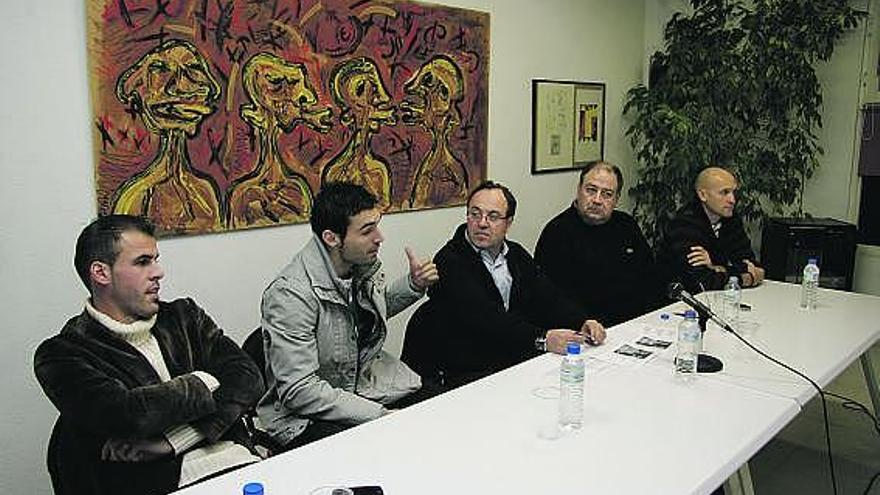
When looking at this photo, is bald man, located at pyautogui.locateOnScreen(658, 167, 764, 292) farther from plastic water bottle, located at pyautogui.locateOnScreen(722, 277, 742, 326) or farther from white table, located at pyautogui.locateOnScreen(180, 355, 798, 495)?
white table, located at pyautogui.locateOnScreen(180, 355, 798, 495)

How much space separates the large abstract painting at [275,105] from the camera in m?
2.51

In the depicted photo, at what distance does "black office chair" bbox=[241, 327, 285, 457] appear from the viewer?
7.14 feet

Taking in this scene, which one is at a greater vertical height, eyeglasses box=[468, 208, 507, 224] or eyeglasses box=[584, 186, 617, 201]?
eyeglasses box=[584, 186, 617, 201]

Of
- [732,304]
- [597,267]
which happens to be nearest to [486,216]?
[597,267]

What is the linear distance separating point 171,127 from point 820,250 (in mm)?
3861

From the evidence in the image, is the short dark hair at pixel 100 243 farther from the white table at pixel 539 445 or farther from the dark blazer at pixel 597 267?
the dark blazer at pixel 597 267

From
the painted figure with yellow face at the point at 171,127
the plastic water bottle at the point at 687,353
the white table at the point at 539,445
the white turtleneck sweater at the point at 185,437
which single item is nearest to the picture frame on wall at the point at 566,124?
the painted figure with yellow face at the point at 171,127

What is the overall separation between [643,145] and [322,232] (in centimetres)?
351

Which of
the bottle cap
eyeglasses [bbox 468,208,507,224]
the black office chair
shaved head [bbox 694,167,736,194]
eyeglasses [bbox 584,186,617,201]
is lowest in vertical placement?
the black office chair

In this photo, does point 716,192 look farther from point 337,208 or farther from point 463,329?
point 337,208

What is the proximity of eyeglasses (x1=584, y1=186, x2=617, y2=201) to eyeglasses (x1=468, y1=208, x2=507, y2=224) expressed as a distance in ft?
2.23

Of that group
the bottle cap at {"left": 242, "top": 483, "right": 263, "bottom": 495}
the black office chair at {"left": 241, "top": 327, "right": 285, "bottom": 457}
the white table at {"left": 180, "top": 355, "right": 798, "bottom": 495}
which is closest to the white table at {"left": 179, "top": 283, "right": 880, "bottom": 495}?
the white table at {"left": 180, "top": 355, "right": 798, "bottom": 495}

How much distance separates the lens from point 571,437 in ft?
5.64

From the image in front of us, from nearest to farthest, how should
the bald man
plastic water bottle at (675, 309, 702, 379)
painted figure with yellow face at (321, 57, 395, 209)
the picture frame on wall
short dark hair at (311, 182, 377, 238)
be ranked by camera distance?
plastic water bottle at (675, 309, 702, 379) < short dark hair at (311, 182, 377, 238) < painted figure with yellow face at (321, 57, 395, 209) < the bald man < the picture frame on wall
